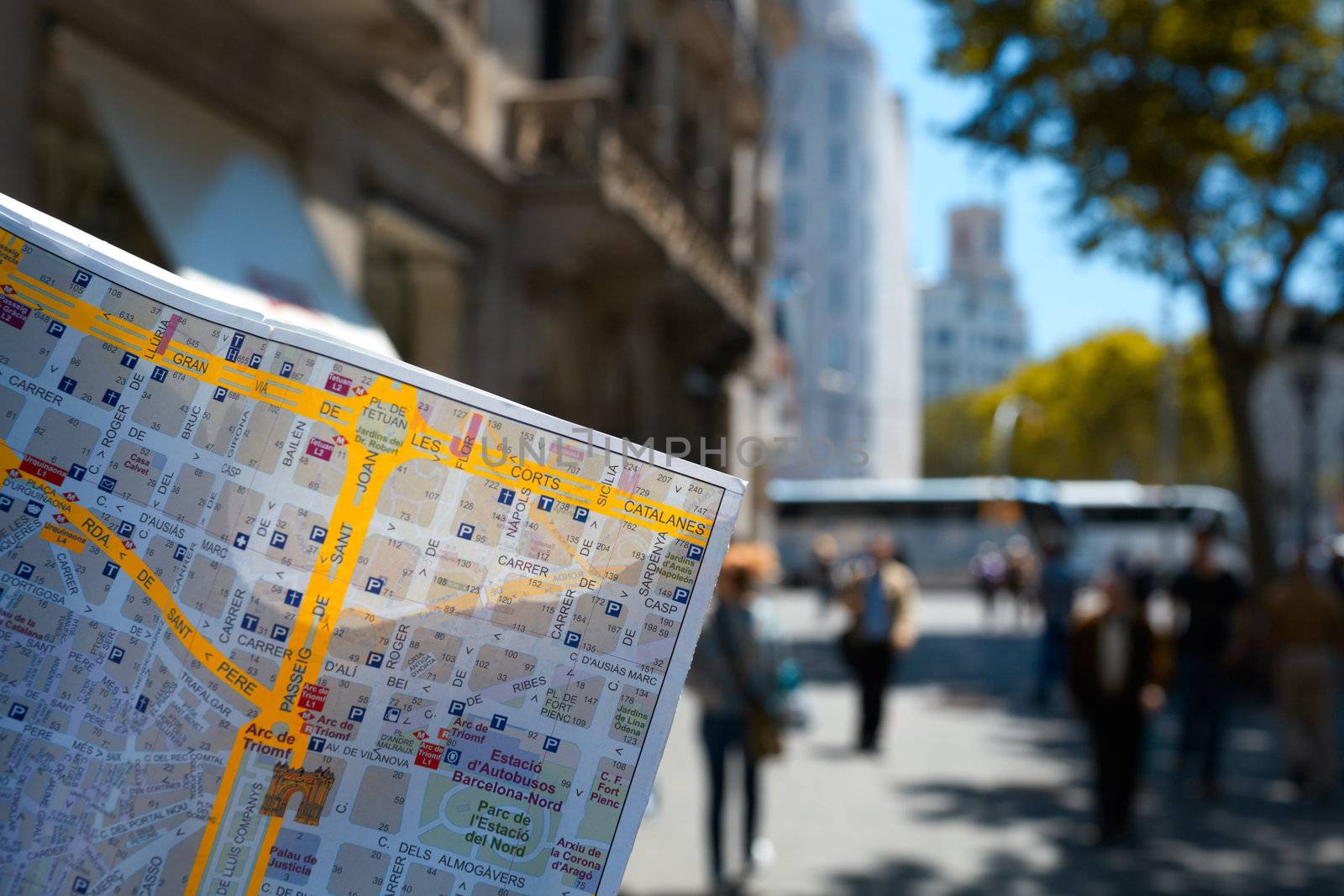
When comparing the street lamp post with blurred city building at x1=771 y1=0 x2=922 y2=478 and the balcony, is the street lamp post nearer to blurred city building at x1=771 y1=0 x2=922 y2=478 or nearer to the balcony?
the balcony

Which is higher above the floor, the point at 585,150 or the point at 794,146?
the point at 794,146

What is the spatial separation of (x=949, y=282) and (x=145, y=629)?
342 feet

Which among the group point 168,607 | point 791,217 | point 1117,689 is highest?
point 791,217

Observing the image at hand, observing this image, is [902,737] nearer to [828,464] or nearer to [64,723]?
[828,464]

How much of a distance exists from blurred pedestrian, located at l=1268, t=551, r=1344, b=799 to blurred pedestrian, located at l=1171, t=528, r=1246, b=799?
0.44 metres

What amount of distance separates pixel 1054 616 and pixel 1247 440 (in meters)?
3.48

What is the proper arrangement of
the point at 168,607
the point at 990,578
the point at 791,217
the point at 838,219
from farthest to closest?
the point at 791,217, the point at 838,219, the point at 990,578, the point at 168,607

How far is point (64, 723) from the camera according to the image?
137 cm

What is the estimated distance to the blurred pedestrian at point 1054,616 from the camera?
1326 centimetres

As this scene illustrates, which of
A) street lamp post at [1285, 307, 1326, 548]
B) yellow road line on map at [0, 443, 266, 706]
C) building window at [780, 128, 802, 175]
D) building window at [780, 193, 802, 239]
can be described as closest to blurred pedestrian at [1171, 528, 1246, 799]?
street lamp post at [1285, 307, 1326, 548]

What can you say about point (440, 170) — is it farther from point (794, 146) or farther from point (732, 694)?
point (794, 146)

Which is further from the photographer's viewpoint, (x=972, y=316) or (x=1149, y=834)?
(x=972, y=316)

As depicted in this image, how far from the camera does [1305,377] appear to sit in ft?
44.7

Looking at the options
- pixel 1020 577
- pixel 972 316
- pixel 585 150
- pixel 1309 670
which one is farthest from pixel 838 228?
pixel 1309 670
